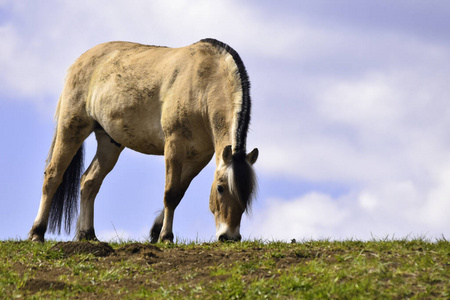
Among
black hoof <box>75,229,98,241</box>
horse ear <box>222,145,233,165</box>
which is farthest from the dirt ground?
black hoof <box>75,229,98,241</box>

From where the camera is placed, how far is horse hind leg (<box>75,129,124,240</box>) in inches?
427

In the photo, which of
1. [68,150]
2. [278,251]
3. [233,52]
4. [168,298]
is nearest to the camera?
[168,298]

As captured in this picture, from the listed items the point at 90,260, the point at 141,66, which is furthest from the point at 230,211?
the point at 141,66

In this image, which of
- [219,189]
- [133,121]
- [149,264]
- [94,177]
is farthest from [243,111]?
[94,177]

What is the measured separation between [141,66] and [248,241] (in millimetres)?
3616

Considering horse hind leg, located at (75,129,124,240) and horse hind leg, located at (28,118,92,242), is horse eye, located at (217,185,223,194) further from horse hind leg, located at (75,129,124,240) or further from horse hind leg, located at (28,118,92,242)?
horse hind leg, located at (28,118,92,242)

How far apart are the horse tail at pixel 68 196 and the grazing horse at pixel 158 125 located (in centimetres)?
2

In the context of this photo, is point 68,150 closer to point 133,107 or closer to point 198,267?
point 133,107

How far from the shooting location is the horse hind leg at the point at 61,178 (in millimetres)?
10727

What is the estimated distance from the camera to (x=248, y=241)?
8.40m

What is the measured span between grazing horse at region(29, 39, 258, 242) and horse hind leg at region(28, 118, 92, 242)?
2cm

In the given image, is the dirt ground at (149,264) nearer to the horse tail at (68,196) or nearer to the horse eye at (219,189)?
the horse eye at (219,189)

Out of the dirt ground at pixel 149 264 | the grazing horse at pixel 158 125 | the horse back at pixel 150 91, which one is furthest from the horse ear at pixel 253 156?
the dirt ground at pixel 149 264

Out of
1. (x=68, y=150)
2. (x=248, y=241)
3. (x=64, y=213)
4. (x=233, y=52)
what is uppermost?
(x=233, y=52)
